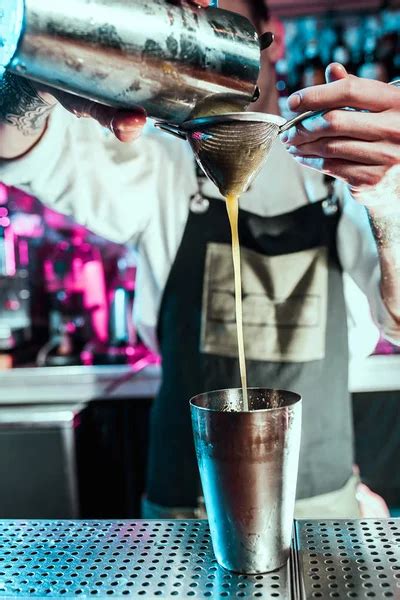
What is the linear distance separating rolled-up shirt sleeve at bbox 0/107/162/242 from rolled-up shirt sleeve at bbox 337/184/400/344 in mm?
520

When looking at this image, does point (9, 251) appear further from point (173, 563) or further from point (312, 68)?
point (173, 563)

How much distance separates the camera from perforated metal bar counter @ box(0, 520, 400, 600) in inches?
32.3

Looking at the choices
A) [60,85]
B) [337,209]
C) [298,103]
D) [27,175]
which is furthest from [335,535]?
[27,175]

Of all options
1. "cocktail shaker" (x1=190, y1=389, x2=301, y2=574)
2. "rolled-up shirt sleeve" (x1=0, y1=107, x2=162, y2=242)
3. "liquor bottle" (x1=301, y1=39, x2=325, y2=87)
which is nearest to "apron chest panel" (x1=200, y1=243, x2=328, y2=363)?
"rolled-up shirt sleeve" (x1=0, y1=107, x2=162, y2=242)

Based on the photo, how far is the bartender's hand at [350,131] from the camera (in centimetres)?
101

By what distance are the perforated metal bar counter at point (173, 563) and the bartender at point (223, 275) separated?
2.18ft

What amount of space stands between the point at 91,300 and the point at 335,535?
100 inches

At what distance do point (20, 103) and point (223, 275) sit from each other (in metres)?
0.74

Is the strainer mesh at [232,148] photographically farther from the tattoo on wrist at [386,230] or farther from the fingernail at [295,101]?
Result: the tattoo on wrist at [386,230]

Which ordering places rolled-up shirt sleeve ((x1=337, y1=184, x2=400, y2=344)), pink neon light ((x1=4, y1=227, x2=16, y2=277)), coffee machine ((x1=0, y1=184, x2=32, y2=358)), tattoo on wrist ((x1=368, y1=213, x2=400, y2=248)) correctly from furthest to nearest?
1. pink neon light ((x1=4, y1=227, x2=16, y2=277))
2. coffee machine ((x1=0, y1=184, x2=32, y2=358))
3. rolled-up shirt sleeve ((x1=337, y1=184, x2=400, y2=344))
4. tattoo on wrist ((x1=368, y1=213, x2=400, y2=248))

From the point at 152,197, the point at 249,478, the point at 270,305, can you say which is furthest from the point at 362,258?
the point at 249,478

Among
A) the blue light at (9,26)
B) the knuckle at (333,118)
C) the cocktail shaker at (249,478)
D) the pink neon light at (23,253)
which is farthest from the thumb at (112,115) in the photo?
the pink neon light at (23,253)

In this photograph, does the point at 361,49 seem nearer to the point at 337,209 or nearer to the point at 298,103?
the point at 337,209

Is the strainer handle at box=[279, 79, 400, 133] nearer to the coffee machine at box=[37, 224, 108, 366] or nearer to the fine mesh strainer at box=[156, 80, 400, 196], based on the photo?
the fine mesh strainer at box=[156, 80, 400, 196]
